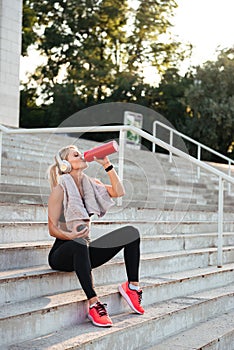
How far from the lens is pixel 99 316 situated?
3895 millimetres

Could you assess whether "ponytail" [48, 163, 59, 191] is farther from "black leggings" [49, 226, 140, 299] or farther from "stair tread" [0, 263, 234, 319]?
"stair tread" [0, 263, 234, 319]

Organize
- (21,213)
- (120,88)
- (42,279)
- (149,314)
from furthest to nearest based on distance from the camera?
(120,88), (21,213), (149,314), (42,279)

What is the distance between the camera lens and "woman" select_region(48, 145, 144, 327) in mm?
4098

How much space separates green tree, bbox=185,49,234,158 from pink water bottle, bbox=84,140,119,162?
1986 centimetres

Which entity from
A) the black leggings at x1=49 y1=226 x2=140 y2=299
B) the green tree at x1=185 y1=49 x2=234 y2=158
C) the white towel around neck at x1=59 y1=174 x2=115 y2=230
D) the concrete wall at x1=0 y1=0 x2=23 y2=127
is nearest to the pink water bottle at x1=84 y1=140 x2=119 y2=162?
the white towel around neck at x1=59 y1=174 x2=115 y2=230

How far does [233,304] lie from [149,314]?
53.6 inches

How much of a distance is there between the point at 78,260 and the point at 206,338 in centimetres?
107

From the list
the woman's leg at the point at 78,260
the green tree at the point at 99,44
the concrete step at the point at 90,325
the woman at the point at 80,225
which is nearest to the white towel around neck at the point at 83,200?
the woman at the point at 80,225

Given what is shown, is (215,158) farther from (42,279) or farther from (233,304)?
(42,279)

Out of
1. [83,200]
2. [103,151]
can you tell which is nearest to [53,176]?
[83,200]

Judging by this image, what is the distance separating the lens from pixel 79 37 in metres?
28.9

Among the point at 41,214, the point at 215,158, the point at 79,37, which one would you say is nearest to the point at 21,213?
the point at 41,214

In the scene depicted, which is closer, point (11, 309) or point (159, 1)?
point (11, 309)

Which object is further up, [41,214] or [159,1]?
[159,1]
